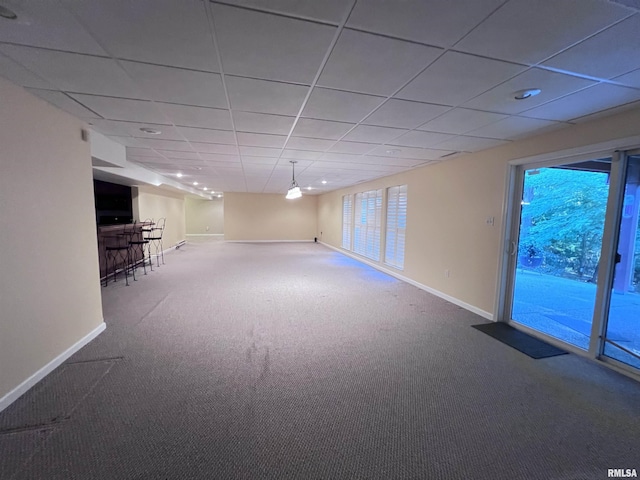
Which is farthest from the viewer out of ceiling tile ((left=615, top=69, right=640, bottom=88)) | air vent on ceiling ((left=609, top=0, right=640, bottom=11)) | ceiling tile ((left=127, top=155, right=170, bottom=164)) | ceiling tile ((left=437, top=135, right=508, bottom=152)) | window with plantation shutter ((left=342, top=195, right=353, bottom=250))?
window with plantation shutter ((left=342, top=195, right=353, bottom=250))

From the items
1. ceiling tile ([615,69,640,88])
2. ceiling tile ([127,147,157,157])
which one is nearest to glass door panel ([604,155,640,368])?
ceiling tile ([615,69,640,88])

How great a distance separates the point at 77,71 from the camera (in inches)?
72.3

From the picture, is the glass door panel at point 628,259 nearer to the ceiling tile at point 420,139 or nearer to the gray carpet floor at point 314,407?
the gray carpet floor at point 314,407

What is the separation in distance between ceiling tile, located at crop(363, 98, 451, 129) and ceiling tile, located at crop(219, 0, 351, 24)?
108cm

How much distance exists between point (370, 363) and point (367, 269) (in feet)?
14.6

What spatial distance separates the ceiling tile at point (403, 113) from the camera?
91.8 inches

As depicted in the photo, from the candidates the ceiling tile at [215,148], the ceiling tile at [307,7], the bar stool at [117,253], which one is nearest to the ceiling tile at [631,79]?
the ceiling tile at [307,7]

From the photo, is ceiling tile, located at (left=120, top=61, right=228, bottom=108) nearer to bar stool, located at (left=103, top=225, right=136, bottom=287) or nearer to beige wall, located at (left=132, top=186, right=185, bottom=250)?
bar stool, located at (left=103, top=225, right=136, bottom=287)

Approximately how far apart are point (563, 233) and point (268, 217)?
1003cm

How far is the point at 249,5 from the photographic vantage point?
1.25 metres

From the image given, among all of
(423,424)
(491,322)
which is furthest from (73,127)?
(491,322)

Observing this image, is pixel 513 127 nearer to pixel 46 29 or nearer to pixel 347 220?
pixel 46 29

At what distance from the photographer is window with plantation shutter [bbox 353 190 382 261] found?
23.7ft

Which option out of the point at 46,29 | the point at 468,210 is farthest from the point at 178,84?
the point at 468,210
